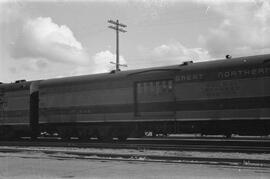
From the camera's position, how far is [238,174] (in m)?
10.4

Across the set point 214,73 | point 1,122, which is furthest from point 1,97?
point 214,73

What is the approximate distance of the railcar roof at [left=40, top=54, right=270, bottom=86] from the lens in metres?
19.2

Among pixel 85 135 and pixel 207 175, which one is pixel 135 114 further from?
pixel 207 175

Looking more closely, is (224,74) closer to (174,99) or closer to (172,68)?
(174,99)

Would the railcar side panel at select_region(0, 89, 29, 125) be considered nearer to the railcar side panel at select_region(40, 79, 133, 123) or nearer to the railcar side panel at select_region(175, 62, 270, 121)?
the railcar side panel at select_region(40, 79, 133, 123)

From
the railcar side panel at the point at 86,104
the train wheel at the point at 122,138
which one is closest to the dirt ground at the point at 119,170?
the railcar side panel at the point at 86,104

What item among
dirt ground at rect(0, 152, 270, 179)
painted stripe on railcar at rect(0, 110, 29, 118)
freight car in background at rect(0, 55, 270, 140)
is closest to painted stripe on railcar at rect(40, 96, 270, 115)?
freight car in background at rect(0, 55, 270, 140)

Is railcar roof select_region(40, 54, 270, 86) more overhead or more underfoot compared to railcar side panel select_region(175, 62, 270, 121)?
more overhead

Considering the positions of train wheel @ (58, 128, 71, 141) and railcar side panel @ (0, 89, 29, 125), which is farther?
railcar side panel @ (0, 89, 29, 125)

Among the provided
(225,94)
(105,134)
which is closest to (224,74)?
(225,94)

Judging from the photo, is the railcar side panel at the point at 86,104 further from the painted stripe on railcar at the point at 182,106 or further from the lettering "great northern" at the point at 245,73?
the lettering "great northern" at the point at 245,73

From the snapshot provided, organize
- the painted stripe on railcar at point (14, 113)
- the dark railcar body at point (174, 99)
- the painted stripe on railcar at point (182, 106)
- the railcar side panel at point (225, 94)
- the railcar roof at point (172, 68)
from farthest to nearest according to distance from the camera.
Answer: the painted stripe on railcar at point (14, 113), the railcar roof at point (172, 68), the dark railcar body at point (174, 99), the painted stripe on railcar at point (182, 106), the railcar side panel at point (225, 94)

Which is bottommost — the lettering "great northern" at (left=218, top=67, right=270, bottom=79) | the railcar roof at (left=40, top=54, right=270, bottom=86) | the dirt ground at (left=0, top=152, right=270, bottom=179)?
the dirt ground at (left=0, top=152, right=270, bottom=179)

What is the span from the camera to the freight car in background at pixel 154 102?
1908cm
